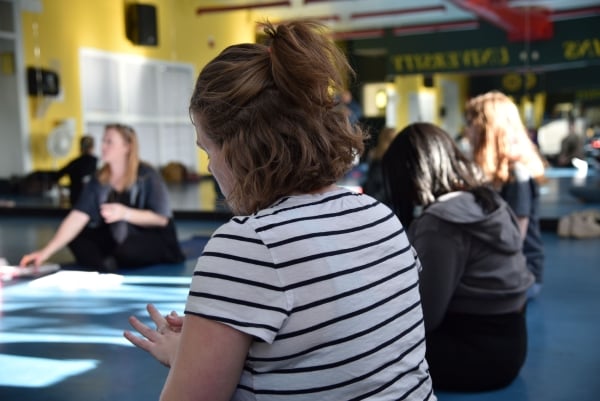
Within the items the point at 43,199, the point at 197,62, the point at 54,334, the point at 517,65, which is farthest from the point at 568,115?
the point at 43,199

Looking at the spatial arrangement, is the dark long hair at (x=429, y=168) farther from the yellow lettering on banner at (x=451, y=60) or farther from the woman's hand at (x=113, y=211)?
the yellow lettering on banner at (x=451, y=60)

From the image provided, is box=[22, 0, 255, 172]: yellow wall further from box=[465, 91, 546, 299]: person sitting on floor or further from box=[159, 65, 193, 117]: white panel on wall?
box=[465, 91, 546, 299]: person sitting on floor

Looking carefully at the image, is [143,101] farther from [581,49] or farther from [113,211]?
[113,211]

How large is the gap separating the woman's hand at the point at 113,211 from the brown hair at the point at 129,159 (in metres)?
0.22

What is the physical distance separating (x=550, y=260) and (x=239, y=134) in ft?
14.3

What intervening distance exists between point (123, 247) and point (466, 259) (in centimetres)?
299

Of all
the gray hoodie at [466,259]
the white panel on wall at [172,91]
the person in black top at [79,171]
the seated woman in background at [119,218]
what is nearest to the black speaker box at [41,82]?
the white panel on wall at [172,91]

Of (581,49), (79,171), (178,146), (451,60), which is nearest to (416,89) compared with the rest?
(451,60)

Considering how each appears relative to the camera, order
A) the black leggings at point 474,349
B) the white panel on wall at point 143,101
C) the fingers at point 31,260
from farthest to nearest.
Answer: the white panel on wall at point 143,101, the fingers at point 31,260, the black leggings at point 474,349

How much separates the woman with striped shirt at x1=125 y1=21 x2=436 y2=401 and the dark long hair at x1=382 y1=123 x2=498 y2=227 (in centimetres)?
111

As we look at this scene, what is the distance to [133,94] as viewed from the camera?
1122cm

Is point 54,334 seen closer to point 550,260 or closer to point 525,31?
point 550,260

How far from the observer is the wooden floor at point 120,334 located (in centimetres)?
241

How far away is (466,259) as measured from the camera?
7.04ft
